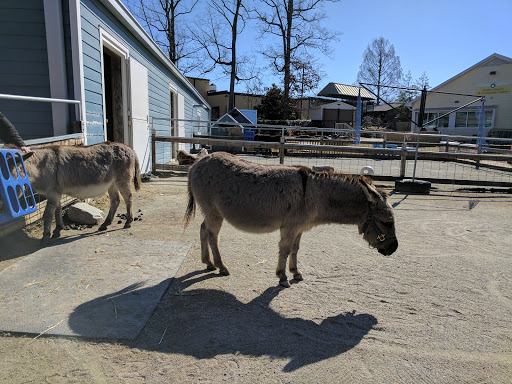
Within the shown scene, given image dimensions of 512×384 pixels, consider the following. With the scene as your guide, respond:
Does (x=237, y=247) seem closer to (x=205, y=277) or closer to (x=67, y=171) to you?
(x=205, y=277)

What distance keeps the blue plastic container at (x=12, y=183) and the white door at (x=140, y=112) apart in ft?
18.1

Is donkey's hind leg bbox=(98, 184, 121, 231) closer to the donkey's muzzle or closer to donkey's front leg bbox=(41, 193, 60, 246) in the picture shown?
donkey's front leg bbox=(41, 193, 60, 246)

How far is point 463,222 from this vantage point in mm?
6609

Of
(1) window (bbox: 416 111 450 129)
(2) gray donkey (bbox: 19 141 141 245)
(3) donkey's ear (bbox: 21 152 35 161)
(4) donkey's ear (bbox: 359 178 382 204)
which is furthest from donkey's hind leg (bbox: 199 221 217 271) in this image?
(1) window (bbox: 416 111 450 129)

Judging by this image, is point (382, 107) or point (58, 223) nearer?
point (58, 223)

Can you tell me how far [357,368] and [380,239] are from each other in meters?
1.39

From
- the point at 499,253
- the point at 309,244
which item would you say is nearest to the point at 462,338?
the point at 309,244

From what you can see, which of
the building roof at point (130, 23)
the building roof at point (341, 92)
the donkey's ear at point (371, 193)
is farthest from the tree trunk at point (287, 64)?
the donkey's ear at point (371, 193)

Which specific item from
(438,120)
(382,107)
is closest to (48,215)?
(438,120)

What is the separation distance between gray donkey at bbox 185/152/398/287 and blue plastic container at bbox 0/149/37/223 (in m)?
2.13

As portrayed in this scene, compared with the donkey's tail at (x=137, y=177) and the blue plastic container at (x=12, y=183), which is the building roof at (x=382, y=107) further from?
the blue plastic container at (x=12, y=183)

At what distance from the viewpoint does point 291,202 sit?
358cm

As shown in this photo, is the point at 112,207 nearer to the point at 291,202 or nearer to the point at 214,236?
the point at 214,236

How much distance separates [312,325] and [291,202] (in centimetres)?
125
